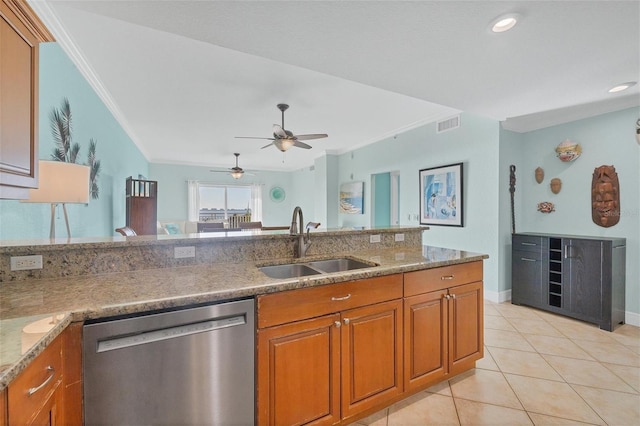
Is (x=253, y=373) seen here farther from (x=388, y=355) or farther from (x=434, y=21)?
(x=434, y=21)

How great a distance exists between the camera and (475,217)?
3816 mm

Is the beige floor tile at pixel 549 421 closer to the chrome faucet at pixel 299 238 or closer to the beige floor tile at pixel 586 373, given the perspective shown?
the beige floor tile at pixel 586 373

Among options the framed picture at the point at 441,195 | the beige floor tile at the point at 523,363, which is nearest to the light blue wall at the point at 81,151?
the beige floor tile at the point at 523,363

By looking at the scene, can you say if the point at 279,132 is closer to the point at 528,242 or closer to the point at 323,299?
the point at 323,299

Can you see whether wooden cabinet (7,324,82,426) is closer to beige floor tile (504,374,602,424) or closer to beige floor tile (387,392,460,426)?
beige floor tile (387,392,460,426)

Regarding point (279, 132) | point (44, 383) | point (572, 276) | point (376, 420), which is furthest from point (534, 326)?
point (44, 383)

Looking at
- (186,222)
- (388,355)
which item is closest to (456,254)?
(388,355)

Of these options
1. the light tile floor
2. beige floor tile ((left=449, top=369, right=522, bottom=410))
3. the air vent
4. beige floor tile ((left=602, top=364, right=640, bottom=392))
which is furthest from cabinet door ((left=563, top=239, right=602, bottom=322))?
the air vent

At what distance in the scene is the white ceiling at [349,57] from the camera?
1.62 meters

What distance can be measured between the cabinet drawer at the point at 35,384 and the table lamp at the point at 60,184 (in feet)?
3.64

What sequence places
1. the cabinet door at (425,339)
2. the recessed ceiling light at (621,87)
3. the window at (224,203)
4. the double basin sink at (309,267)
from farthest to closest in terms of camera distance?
the window at (224,203) → the recessed ceiling light at (621,87) → the double basin sink at (309,267) → the cabinet door at (425,339)

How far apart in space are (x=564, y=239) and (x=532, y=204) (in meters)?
0.72

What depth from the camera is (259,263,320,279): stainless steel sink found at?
184cm

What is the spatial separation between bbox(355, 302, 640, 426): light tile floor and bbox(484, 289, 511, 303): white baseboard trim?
31.4 inches
